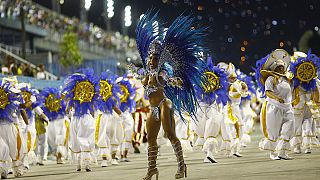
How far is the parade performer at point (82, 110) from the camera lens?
1518 cm

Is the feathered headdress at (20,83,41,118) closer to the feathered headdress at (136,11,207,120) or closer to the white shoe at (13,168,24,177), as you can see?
the white shoe at (13,168,24,177)

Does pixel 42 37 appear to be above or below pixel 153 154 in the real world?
above

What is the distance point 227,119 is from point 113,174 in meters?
4.37

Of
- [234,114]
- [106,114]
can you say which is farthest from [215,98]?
[106,114]

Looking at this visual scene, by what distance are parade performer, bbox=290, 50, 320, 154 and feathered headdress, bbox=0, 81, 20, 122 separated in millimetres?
6652

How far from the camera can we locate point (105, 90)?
17062mm

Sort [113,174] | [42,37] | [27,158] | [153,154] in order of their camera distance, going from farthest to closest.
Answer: [42,37]
[27,158]
[113,174]
[153,154]

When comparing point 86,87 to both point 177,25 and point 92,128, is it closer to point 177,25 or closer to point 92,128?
point 92,128

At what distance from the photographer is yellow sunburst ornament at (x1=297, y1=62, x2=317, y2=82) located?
16.7 meters

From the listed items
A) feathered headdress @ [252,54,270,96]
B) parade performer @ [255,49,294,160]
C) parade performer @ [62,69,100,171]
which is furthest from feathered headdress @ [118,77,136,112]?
parade performer @ [255,49,294,160]

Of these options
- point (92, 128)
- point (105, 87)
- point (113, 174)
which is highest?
point (105, 87)

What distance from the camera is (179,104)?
12.3 metres

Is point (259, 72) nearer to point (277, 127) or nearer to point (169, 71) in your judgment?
point (277, 127)

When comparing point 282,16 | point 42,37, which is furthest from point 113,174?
point 42,37
